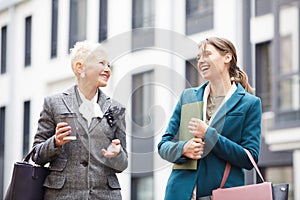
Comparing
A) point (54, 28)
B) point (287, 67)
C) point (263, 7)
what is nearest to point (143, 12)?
point (263, 7)

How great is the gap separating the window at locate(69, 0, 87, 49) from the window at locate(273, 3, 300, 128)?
4896mm

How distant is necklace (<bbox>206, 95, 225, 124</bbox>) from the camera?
4.60m

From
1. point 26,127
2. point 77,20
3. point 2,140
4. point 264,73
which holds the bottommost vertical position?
point 2,140

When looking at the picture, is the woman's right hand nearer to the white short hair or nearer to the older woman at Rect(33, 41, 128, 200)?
the older woman at Rect(33, 41, 128, 200)

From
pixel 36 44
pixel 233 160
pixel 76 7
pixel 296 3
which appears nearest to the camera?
pixel 233 160

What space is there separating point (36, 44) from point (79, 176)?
20172 millimetres

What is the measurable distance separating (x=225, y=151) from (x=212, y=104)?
293 mm

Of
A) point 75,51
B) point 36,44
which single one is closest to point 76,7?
point 36,44

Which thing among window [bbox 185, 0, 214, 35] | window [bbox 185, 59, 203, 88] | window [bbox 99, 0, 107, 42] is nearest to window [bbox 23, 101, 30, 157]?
window [bbox 99, 0, 107, 42]

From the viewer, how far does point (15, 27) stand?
2584 centimetres

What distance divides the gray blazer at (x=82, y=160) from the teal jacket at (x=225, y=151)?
293 millimetres

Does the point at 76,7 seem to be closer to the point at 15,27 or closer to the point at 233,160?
the point at 15,27

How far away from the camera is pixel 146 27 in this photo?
1066cm

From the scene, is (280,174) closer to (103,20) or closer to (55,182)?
(103,20)
